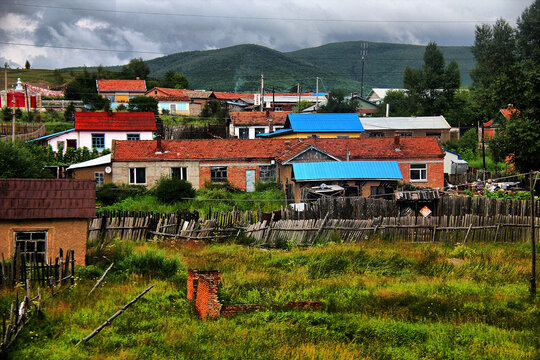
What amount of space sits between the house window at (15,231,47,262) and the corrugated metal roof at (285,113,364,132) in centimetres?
3236

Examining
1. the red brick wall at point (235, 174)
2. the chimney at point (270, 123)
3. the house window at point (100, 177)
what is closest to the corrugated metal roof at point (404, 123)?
the chimney at point (270, 123)

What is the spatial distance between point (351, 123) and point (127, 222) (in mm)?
29365

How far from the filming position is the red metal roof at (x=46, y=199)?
63.3 ft

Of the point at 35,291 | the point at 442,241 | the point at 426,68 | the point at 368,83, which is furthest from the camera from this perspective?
the point at 368,83

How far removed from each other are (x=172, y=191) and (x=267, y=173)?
28.1 ft

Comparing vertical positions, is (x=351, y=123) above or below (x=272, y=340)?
above

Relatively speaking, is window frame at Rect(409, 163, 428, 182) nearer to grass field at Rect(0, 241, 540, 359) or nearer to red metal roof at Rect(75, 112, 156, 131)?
grass field at Rect(0, 241, 540, 359)

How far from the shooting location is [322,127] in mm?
50438

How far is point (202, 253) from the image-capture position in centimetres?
2281

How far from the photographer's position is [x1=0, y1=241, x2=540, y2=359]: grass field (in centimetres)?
1235

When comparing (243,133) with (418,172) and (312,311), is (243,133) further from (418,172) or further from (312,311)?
(312,311)

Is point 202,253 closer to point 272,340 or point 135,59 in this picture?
point 272,340

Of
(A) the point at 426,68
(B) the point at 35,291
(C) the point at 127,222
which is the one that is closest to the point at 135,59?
(A) the point at 426,68

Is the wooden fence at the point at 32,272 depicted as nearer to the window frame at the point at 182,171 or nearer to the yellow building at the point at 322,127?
the window frame at the point at 182,171
